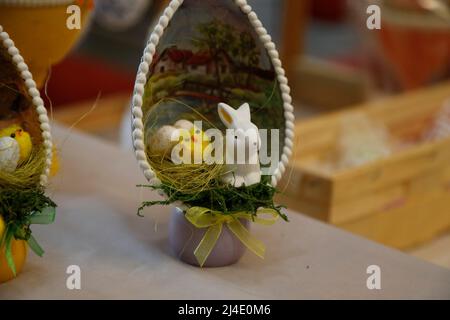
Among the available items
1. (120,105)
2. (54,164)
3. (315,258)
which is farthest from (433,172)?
(120,105)

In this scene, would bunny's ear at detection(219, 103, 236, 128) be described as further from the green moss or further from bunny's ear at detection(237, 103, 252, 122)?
the green moss

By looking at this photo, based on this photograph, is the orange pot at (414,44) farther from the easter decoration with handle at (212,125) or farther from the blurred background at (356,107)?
the easter decoration with handle at (212,125)

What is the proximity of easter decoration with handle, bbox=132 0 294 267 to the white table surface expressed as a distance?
30 mm

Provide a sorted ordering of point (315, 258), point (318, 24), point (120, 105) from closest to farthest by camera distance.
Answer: point (315, 258), point (120, 105), point (318, 24)

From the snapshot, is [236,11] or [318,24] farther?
[318,24]

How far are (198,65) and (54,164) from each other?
24cm

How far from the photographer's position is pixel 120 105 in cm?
162

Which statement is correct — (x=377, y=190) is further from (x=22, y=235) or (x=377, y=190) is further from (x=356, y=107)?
(x=22, y=235)

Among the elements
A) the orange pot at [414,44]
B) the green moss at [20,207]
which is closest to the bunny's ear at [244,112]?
the green moss at [20,207]

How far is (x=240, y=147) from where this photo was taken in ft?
2.51

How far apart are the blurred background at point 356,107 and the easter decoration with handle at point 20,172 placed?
1.4 inches

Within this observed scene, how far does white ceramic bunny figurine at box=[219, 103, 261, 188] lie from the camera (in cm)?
76

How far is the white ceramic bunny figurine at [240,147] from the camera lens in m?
0.76
